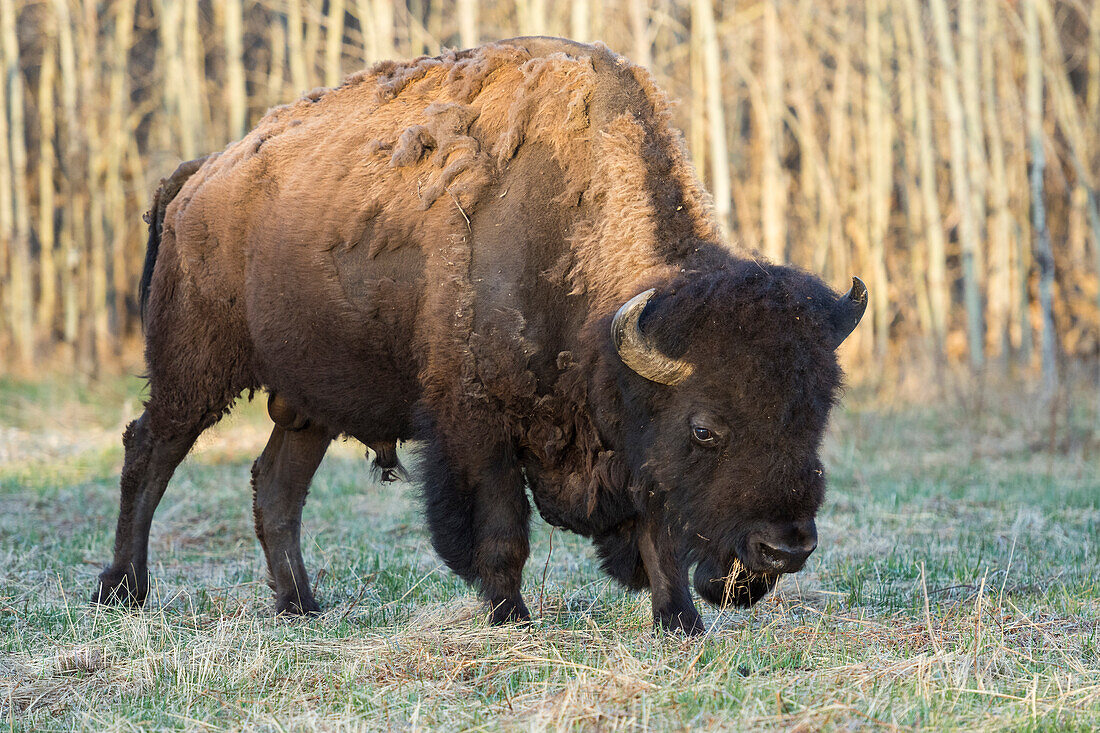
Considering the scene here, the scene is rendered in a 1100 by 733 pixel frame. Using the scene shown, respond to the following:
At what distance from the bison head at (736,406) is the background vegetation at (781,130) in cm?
761

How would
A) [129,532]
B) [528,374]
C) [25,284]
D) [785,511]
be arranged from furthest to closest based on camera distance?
[25,284] < [129,532] < [528,374] < [785,511]

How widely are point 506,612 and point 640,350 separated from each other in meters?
1.21

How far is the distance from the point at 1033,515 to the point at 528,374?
4006mm

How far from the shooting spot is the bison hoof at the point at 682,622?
166 inches

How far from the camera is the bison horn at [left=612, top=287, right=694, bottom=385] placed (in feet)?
12.5

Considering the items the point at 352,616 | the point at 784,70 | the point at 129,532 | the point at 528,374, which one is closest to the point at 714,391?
the point at 528,374

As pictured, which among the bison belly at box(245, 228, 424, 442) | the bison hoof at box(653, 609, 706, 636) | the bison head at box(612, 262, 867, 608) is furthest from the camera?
the bison belly at box(245, 228, 424, 442)

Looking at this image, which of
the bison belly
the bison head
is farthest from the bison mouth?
the bison belly

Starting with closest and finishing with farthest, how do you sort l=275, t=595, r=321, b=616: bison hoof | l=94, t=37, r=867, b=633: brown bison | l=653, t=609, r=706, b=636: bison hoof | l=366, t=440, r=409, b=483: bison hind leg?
l=94, t=37, r=867, b=633: brown bison
l=653, t=609, r=706, b=636: bison hoof
l=275, t=595, r=321, b=616: bison hoof
l=366, t=440, r=409, b=483: bison hind leg

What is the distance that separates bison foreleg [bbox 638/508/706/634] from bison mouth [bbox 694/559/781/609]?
9.0 inches

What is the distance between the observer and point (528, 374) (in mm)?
4203

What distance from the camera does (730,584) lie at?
385cm

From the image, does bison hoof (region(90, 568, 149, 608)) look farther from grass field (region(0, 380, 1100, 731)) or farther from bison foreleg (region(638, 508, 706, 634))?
bison foreleg (region(638, 508, 706, 634))

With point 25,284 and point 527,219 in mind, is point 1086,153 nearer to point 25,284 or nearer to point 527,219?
point 527,219
